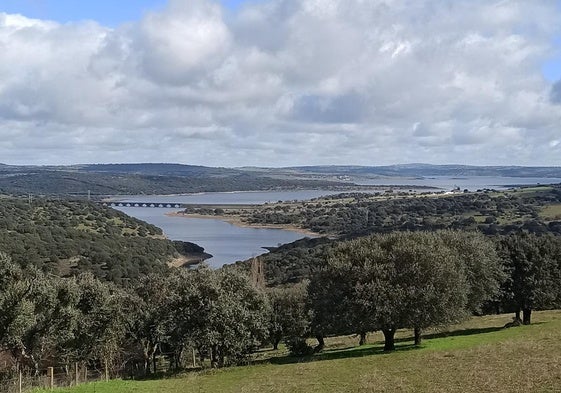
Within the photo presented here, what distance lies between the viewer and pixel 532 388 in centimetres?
2194

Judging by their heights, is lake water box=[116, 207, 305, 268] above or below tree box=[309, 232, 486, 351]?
below

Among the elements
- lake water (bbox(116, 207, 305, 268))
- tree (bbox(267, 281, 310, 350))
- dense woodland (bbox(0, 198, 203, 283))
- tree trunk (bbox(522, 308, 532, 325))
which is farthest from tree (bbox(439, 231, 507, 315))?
→ lake water (bbox(116, 207, 305, 268))

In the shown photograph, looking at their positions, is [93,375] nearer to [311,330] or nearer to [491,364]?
[311,330]

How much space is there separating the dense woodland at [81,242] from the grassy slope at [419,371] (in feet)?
135

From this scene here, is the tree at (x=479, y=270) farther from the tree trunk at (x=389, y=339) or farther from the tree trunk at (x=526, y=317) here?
the tree trunk at (x=389, y=339)

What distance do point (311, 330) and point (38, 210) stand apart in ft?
338

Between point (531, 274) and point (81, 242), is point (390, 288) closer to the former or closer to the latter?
point (531, 274)

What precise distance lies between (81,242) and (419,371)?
86.3 metres

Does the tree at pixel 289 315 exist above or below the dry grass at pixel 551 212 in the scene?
below

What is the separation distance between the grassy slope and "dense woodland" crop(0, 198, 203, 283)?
135 ft

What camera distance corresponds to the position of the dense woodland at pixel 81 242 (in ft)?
288

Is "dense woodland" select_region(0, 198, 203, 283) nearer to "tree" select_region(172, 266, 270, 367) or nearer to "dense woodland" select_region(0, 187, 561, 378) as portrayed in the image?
"dense woodland" select_region(0, 187, 561, 378)

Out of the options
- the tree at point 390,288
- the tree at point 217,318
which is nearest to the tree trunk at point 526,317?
the tree at point 390,288

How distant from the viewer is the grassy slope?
24.2 metres
